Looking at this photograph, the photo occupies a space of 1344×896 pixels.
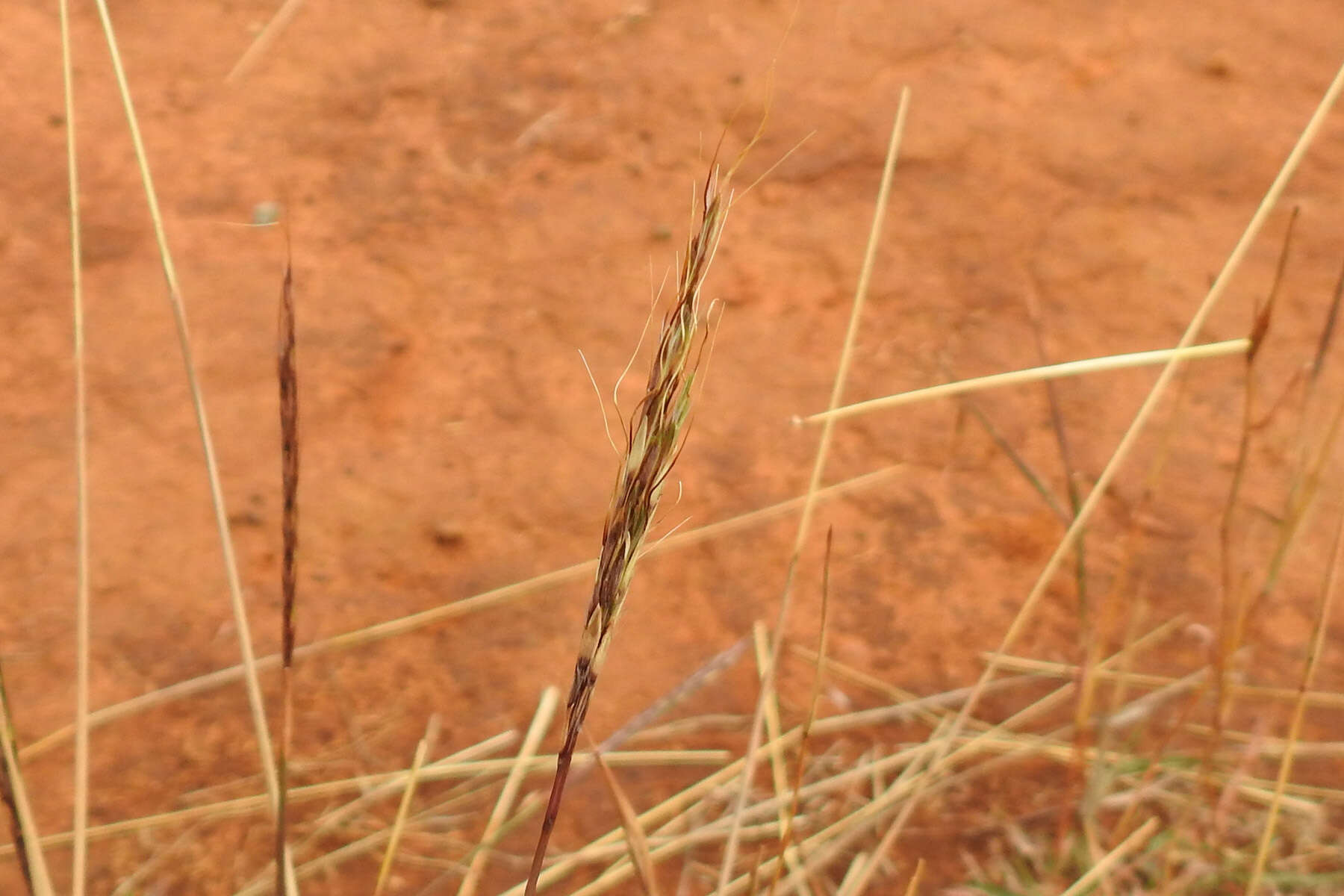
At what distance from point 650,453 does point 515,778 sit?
79 cm

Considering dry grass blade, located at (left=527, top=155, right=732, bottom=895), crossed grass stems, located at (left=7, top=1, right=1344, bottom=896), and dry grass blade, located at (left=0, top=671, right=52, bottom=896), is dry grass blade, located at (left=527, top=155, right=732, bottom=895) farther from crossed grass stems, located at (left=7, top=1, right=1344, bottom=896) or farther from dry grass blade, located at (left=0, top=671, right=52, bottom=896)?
crossed grass stems, located at (left=7, top=1, right=1344, bottom=896)

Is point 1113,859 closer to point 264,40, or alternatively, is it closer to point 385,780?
point 385,780

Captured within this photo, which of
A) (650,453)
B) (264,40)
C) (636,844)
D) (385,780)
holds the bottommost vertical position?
(385,780)

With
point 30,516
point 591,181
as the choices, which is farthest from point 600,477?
point 30,516

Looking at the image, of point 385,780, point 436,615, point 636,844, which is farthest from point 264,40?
point 636,844

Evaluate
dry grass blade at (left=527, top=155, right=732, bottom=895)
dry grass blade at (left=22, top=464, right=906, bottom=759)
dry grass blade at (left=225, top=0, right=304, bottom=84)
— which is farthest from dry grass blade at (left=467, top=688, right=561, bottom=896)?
dry grass blade at (left=225, top=0, right=304, bottom=84)

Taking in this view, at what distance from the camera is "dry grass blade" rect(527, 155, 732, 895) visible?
39 cm

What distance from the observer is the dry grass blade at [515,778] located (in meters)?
1.05

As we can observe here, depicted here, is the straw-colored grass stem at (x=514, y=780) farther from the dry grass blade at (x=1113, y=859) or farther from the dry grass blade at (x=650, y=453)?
the dry grass blade at (x=650, y=453)

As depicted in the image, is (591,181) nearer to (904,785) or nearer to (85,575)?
(904,785)

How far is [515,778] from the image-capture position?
1123mm

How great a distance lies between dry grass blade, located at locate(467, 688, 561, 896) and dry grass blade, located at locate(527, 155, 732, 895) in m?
0.60

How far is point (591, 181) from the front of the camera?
1.72 metres

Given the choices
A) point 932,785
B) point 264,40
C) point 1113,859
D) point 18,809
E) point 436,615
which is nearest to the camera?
point 18,809
